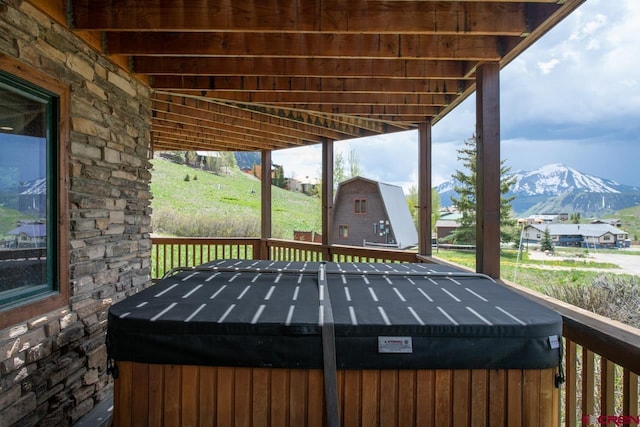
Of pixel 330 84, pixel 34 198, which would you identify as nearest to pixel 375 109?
pixel 330 84

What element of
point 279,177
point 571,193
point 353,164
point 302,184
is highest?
point 353,164

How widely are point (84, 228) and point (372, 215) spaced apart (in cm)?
693

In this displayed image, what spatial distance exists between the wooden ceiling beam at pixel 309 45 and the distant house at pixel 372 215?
591 cm

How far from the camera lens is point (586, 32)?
345 cm

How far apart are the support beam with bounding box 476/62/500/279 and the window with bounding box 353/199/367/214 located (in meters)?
5.94

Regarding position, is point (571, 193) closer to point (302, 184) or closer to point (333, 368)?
point (333, 368)

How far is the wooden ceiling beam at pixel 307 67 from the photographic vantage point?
3.19 metres

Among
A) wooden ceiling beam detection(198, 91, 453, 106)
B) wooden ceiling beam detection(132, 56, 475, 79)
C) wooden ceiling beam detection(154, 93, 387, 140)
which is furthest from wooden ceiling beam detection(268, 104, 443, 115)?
wooden ceiling beam detection(132, 56, 475, 79)

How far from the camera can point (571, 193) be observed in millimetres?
4637

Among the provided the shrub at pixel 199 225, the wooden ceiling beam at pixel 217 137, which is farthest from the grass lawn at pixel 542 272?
the shrub at pixel 199 225

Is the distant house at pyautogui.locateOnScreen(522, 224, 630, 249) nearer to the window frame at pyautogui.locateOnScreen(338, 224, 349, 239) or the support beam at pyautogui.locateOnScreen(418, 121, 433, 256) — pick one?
the support beam at pyautogui.locateOnScreen(418, 121, 433, 256)

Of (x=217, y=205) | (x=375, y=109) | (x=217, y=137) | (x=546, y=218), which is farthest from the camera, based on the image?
(x=217, y=205)

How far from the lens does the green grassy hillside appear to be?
11047 millimetres

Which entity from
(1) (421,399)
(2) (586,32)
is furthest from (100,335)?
(2) (586,32)
